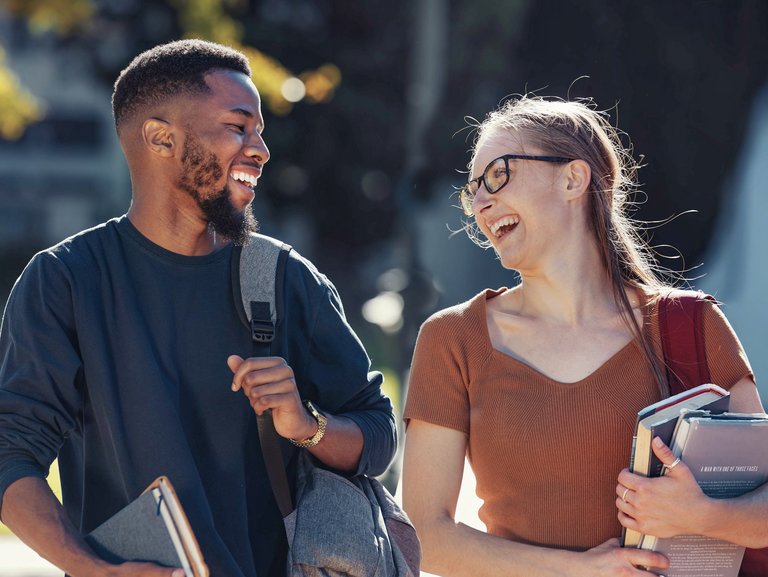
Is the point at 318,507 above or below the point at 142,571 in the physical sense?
above

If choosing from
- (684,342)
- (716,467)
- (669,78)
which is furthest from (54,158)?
(716,467)

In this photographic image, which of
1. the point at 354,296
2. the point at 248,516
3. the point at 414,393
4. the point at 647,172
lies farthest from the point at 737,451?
the point at 354,296

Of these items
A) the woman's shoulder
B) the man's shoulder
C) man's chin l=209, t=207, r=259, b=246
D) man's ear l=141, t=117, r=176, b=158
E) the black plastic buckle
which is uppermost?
man's ear l=141, t=117, r=176, b=158

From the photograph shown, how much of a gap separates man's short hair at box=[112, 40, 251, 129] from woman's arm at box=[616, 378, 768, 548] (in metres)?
1.51

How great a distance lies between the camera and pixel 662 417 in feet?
9.95

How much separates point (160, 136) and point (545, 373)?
1.25 meters

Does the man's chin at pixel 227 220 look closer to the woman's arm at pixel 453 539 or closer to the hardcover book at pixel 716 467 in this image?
the woman's arm at pixel 453 539

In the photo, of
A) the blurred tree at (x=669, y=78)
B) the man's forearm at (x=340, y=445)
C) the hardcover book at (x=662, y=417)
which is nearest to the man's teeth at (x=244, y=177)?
the man's forearm at (x=340, y=445)

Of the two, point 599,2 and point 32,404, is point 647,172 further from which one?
point 32,404

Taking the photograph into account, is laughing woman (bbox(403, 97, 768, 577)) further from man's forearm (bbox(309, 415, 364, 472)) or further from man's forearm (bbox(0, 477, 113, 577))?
man's forearm (bbox(0, 477, 113, 577))

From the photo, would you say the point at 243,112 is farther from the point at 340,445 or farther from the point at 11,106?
the point at 11,106

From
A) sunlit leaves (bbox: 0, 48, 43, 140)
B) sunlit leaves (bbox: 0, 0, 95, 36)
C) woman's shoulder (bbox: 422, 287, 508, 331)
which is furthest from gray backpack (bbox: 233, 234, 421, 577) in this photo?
sunlit leaves (bbox: 0, 0, 95, 36)

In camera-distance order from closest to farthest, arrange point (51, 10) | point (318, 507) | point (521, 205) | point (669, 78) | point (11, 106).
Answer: point (318, 507) < point (521, 205) < point (669, 78) < point (11, 106) < point (51, 10)

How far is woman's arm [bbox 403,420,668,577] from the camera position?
127 inches
